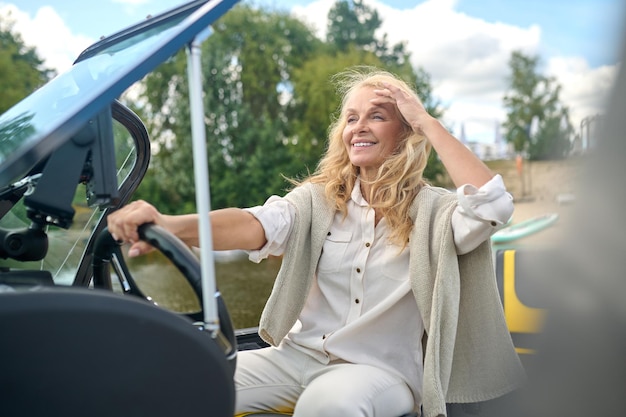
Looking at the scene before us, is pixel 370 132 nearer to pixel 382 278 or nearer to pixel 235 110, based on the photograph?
pixel 382 278

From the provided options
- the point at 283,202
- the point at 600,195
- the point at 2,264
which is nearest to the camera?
the point at 600,195

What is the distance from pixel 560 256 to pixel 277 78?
78.3 ft

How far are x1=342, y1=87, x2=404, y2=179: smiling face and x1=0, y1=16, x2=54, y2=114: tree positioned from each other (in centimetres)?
1863

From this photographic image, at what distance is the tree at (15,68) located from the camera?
19766 millimetres

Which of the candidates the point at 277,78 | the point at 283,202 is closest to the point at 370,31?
the point at 277,78

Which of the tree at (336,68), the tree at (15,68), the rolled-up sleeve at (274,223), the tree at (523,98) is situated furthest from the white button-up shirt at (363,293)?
the tree at (523,98)

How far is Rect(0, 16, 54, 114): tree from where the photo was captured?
19.8 meters

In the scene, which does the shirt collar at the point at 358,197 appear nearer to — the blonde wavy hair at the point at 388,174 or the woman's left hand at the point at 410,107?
the blonde wavy hair at the point at 388,174

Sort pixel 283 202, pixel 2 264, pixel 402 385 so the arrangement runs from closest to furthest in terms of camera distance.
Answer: pixel 2 264
pixel 402 385
pixel 283 202

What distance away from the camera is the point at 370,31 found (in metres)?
29.4

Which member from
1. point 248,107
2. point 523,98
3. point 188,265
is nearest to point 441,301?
point 188,265

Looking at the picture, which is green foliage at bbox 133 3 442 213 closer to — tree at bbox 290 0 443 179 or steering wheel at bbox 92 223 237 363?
tree at bbox 290 0 443 179

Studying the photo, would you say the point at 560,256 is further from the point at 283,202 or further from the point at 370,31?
the point at 370,31

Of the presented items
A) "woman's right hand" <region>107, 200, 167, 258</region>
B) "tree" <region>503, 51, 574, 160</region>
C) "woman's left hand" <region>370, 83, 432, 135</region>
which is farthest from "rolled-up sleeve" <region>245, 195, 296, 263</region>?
"tree" <region>503, 51, 574, 160</region>
